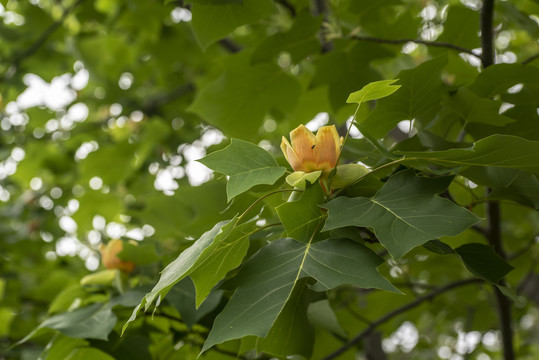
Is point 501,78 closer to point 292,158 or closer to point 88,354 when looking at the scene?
point 292,158

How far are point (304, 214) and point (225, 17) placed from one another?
23.7 inches

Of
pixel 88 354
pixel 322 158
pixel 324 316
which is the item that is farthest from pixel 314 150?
pixel 88 354

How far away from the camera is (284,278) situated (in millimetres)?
663

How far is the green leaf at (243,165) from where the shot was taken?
693 millimetres

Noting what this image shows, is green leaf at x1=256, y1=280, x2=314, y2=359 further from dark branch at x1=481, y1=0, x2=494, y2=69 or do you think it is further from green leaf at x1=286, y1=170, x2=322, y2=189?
dark branch at x1=481, y1=0, x2=494, y2=69

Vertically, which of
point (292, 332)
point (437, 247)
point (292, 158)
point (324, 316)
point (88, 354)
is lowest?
point (324, 316)

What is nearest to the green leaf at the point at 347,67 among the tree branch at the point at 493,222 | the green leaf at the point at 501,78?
the tree branch at the point at 493,222

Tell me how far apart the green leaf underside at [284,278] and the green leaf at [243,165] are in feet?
0.32

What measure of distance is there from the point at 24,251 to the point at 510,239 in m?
2.18

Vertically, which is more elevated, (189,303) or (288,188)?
(288,188)

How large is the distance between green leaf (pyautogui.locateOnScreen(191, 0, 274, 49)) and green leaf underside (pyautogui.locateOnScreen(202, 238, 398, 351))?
0.60 m

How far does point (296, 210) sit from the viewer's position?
0.70 meters

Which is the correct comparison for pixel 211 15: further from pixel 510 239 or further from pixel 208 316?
pixel 510 239

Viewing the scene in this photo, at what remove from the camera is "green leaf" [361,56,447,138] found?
0.90 metres
